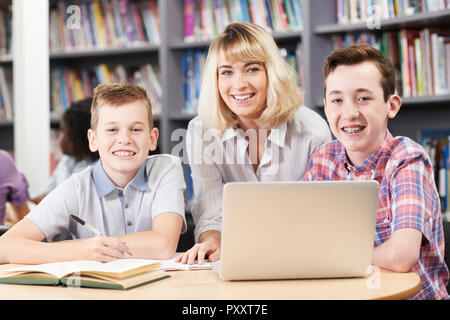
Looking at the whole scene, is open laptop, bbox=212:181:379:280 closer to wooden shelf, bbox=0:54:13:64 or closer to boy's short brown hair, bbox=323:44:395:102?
boy's short brown hair, bbox=323:44:395:102

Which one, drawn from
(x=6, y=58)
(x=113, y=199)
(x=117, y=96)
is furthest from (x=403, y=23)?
(x=6, y=58)

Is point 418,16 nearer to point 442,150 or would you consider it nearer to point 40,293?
point 442,150

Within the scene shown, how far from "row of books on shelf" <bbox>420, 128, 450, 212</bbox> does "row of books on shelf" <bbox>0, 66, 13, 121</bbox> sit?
2.26 m

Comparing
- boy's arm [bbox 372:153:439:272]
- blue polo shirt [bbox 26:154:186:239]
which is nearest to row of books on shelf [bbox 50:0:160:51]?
blue polo shirt [bbox 26:154:186:239]

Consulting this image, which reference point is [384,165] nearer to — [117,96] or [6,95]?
[117,96]

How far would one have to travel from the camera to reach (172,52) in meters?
3.21

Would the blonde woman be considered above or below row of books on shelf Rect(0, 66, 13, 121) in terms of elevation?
below

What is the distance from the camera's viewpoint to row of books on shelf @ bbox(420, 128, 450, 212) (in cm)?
260

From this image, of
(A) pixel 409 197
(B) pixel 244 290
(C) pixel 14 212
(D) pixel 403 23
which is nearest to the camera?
(B) pixel 244 290

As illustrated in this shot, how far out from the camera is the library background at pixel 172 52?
2641mm

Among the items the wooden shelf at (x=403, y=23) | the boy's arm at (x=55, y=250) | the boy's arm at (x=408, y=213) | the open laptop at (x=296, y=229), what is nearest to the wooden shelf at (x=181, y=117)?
the wooden shelf at (x=403, y=23)

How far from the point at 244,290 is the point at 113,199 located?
736 mm

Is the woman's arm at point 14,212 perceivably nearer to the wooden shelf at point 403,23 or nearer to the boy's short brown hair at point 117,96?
the boy's short brown hair at point 117,96

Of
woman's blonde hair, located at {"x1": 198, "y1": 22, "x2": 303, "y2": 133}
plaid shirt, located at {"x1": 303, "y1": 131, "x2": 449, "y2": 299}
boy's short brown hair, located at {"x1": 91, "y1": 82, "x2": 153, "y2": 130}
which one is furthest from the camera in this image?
woman's blonde hair, located at {"x1": 198, "y1": 22, "x2": 303, "y2": 133}
